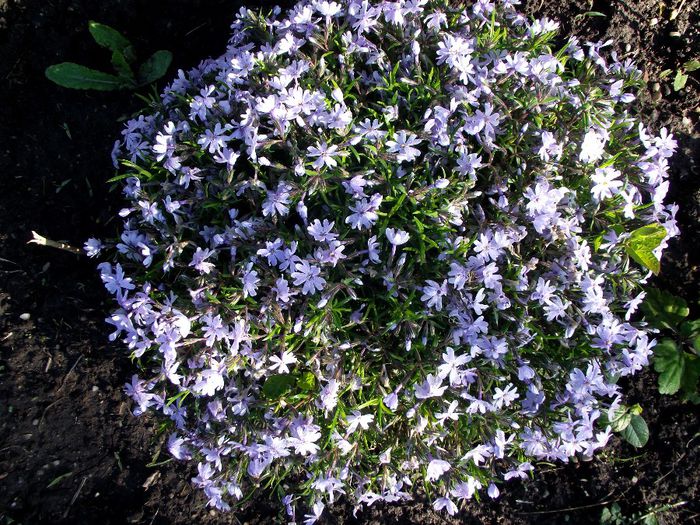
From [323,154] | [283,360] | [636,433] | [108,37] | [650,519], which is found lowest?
[650,519]

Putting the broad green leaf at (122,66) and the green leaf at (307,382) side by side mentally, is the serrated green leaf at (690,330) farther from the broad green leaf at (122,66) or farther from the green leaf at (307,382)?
the broad green leaf at (122,66)

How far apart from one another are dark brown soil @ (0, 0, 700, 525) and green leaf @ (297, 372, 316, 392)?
1.23 metres

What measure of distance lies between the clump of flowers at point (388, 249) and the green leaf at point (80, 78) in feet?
3.03

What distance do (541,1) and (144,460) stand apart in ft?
11.9

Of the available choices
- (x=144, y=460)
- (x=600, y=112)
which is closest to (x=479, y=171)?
(x=600, y=112)

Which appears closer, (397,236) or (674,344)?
(397,236)

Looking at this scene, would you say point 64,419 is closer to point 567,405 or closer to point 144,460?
point 144,460

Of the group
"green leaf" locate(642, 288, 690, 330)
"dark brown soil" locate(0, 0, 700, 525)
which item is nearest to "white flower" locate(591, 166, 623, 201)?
"green leaf" locate(642, 288, 690, 330)

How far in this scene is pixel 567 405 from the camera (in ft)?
8.96

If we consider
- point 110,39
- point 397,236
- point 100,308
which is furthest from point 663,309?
point 110,39

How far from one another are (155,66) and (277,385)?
6.99 ft

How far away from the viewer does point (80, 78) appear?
3.58m

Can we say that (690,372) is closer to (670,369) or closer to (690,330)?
(670,369)

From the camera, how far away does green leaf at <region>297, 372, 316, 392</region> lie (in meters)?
2.66
